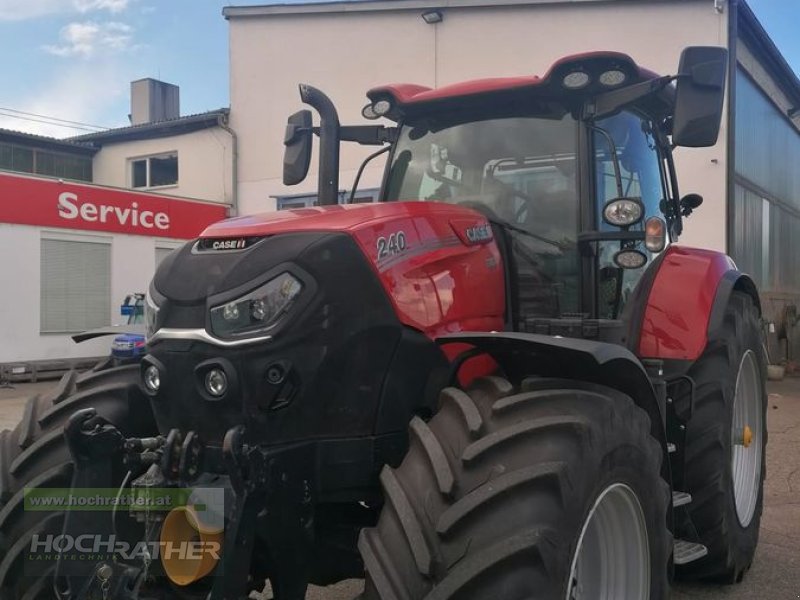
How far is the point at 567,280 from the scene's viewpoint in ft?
11.6

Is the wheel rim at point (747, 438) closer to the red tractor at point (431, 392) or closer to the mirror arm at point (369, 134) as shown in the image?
the red tractor at point (431, 392)

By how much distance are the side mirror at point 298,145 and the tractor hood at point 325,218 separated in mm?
961

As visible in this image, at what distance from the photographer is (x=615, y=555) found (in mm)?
2916

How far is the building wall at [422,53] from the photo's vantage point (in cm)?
1309

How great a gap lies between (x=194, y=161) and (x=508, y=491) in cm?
1858

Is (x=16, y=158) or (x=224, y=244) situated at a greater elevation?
(x=16, y=158)

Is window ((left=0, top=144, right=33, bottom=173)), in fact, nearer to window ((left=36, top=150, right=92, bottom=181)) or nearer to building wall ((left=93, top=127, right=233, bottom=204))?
window ((left=36, top=150, right=92, bottom=181))

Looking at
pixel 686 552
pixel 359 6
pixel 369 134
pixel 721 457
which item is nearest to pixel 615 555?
pixel 686 552

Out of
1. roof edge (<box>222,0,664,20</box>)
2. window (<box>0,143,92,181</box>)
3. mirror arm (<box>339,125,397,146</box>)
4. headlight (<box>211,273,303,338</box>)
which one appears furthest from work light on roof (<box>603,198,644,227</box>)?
window (<box>0,143,92,181</box>)

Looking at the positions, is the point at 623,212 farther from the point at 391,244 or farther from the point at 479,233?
the point at 391,244

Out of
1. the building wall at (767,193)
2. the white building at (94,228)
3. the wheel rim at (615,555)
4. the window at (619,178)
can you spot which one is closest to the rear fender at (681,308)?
the window at (619,178)

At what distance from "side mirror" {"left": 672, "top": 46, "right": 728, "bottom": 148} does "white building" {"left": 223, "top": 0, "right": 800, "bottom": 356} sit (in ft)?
34.1

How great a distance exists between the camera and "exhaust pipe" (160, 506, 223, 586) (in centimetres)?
251

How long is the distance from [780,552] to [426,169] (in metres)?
3.14
